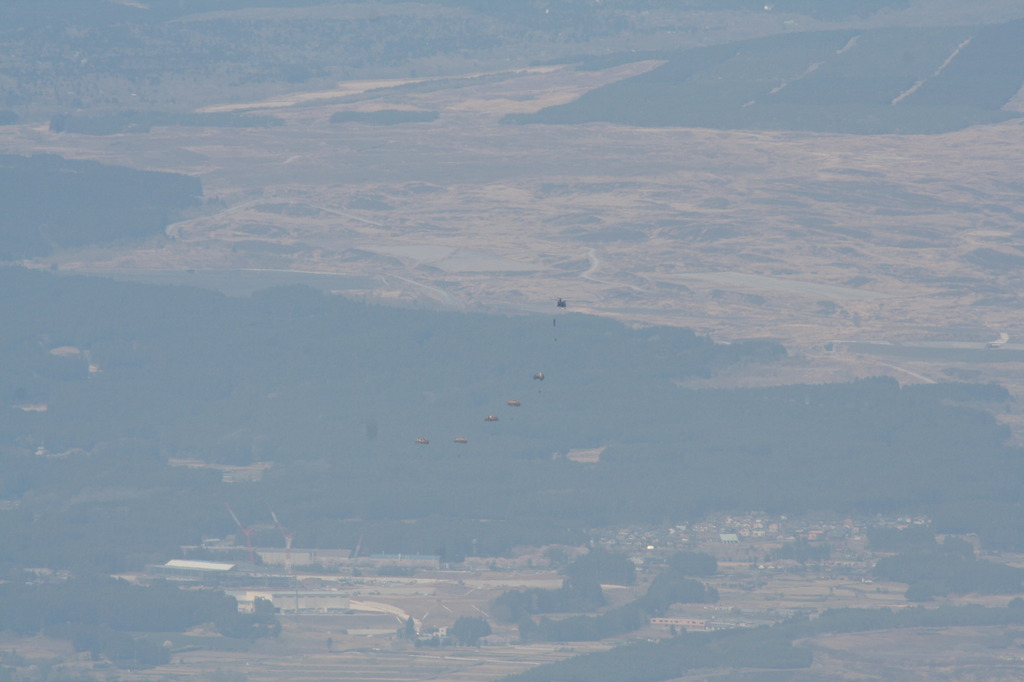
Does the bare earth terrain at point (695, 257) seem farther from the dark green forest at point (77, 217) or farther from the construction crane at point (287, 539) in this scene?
the construction crane at point (287, 539)

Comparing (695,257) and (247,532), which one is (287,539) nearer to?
(247,532)

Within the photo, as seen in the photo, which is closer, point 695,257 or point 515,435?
point 515,435

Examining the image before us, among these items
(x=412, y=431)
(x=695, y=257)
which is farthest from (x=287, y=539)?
(x=695, y=257)

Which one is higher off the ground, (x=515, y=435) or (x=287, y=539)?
(x=515, y=435)

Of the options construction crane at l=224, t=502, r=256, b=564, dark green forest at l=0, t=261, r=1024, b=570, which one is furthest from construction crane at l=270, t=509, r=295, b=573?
construction crane at l=224, t=502, r=256, b=564

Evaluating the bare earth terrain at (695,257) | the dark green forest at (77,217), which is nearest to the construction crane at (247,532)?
the bare earth terrain at (695,257)

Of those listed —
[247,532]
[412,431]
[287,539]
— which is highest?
[412,431]

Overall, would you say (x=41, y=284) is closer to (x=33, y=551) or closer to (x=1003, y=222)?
(x=33, y=551)

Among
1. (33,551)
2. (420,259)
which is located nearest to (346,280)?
(420,259)

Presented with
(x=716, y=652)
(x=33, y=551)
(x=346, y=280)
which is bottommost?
(x=716, y=652)
